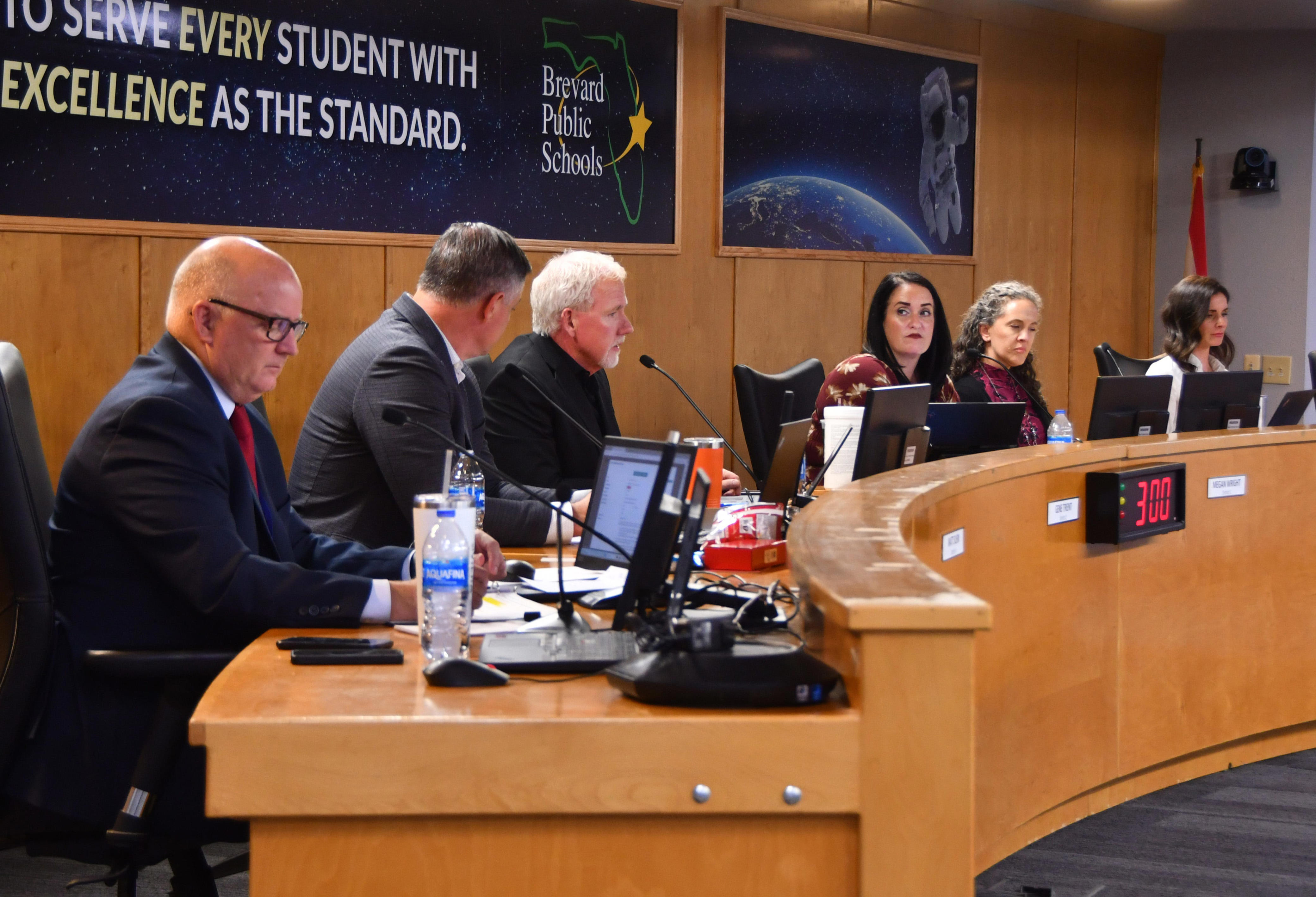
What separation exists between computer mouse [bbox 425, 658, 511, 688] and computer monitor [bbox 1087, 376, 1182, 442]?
2258 millimetres

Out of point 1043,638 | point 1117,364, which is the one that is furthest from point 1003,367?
point 1043,638

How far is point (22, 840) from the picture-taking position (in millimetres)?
1670

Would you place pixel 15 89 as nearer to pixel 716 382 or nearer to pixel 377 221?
pixel 377 221

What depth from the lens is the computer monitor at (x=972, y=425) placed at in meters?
3.01

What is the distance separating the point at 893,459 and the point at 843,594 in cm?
148

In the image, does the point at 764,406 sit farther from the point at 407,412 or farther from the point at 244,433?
the point at 244,433

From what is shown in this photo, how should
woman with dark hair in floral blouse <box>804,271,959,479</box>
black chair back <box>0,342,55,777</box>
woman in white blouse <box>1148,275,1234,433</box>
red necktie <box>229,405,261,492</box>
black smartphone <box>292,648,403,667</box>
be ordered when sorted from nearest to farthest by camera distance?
black smartphone <box>292,648,403,667</box>
black chair back <box>0,342,55,777</box>
red necktie <box>229,405,261,492</box>
woman with dark hair in floral blouse <box>804,271,959,479</box>
woman in white blouse <box>1148,275,1234,433</box>

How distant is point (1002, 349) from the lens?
4422 mm

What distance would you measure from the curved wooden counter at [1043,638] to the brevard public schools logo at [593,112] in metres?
2.43

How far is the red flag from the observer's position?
6531 mm

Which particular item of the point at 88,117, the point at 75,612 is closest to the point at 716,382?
the point at 88,117

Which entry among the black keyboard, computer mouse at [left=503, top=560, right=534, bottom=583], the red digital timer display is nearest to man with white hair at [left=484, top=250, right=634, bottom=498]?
computer mouse at [left=503, top=560, right=534, bottom=583]

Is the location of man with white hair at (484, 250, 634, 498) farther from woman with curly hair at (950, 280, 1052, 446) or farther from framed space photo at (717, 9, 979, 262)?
framed space photo at (717, 9, 979, 262)

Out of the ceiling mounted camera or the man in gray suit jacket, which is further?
the ceiling mounted camera
